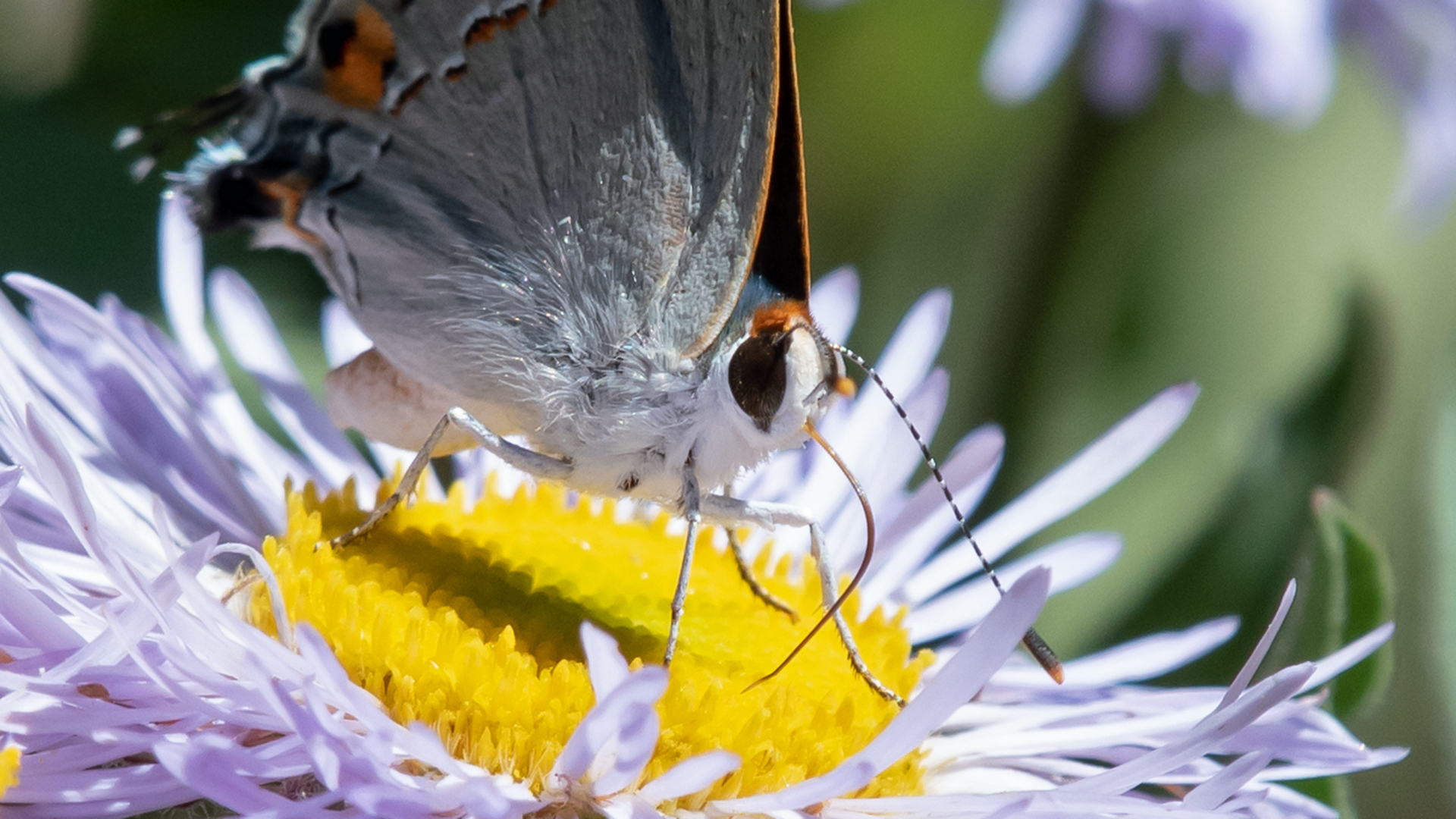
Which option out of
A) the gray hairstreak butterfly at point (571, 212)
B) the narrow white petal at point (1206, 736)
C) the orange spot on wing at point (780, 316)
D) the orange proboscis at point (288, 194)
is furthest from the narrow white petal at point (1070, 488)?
the orange proboscis at point (288, 194)

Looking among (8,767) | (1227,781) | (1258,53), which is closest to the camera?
(8,767)

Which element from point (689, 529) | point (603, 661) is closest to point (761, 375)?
point (689, 529)

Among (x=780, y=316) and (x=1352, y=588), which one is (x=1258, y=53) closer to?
(x=1352, y=588)

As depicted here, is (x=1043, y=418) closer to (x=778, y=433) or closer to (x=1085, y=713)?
(x=1085, y=713)

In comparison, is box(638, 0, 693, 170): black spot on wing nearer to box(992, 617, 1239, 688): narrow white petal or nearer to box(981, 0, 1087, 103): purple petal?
box(992, 617, 1239, 688): narrow white petal

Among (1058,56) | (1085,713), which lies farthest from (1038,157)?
(1085,713)

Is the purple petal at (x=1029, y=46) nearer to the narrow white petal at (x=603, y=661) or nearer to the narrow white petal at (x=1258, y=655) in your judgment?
the narrow white petal at (x=1258, y=655)
